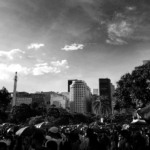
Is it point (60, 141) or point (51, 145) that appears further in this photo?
point (60, 141)

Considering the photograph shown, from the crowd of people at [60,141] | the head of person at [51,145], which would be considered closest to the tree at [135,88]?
the crowd of people at [60,141]

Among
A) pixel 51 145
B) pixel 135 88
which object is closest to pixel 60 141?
pixel 51 145

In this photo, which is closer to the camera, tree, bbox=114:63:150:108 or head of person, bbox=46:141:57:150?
head of person, bbox=46:141:57:150

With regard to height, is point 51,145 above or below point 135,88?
below

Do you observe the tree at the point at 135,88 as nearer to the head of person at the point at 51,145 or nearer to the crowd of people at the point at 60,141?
the crowd of people at the point at 60,141

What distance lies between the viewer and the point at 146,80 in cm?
3388

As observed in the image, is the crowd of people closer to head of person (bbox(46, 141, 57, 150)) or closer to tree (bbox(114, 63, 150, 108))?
head of person (bbox(46, 141, 57, 150))

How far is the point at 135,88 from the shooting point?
111 feet

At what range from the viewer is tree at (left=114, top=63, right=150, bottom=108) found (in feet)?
109

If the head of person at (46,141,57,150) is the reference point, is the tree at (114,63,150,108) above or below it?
above

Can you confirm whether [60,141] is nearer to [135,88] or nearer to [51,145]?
[51,145]

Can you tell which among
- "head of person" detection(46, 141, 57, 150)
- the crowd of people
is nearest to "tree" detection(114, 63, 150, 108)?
the crowd of people

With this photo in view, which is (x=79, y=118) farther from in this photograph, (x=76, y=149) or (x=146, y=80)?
(x=76, y=149)

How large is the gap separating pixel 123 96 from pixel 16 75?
116 meters
